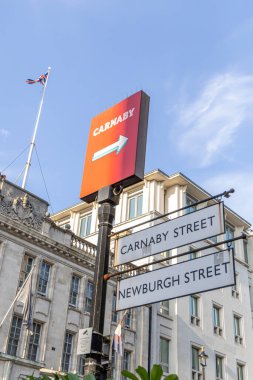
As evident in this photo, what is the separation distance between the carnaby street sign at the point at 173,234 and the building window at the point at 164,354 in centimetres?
2453

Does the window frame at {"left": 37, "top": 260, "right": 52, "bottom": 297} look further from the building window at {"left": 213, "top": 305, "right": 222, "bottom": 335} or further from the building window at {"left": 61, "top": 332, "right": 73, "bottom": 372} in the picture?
the building window at {"left": 213, "top": 305, "right": 222, "bottom": 335}

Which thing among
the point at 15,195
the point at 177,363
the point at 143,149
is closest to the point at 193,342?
the point at 177,363

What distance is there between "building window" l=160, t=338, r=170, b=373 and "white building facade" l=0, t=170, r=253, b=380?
6 centimetres

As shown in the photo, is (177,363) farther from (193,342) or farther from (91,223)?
(91,223)

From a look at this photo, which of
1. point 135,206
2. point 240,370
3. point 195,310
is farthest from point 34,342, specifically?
point 240,370

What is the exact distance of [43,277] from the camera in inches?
1020

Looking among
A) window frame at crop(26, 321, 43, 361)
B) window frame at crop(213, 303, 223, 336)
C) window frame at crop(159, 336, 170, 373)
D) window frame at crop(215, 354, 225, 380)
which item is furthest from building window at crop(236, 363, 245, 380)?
window frame at crop(26, 321, 43, 361)

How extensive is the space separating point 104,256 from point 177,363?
25992 millimetres

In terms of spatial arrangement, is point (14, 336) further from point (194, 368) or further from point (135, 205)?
point (135, 205)

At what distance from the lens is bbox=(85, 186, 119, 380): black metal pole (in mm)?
7113

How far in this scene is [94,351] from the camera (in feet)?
23.5

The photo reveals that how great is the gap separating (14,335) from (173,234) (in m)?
17.4

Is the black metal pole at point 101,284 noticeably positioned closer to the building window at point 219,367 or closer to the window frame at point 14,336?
the window frame at point 14,336

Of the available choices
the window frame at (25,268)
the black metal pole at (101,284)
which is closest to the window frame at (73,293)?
the window frame at (25,268)
